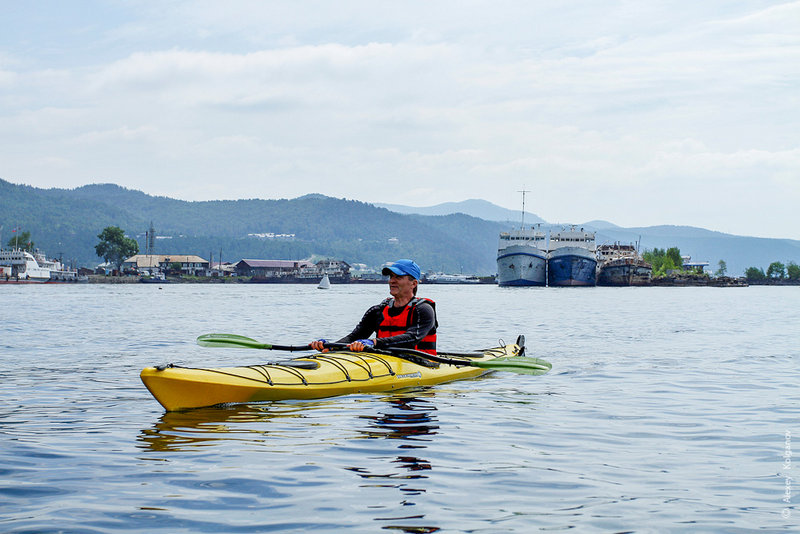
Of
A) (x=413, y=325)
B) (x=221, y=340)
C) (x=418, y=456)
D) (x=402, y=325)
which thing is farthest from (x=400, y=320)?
(x=418, y=456)

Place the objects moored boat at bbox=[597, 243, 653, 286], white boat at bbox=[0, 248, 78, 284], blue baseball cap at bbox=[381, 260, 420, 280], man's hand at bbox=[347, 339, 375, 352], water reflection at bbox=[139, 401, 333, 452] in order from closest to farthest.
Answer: water reflection at bbox=[139, 401, 333, 452], blue baseball cap at bbox=[381, 260, 420, 280], man's hand at bbox=[347, 339, 375, 352], moored boat at bbox=[597, 243, 653, 286], white boat at bbox=[0, 248, 78, 284]

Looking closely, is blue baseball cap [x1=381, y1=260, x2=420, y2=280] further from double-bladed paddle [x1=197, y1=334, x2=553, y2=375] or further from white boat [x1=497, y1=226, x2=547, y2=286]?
white boat [x1=497, y1=226, x2=547, y2=286]

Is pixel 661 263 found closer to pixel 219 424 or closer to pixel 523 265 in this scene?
pixel 523 265

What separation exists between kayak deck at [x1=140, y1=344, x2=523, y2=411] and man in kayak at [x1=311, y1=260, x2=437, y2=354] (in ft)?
1.01

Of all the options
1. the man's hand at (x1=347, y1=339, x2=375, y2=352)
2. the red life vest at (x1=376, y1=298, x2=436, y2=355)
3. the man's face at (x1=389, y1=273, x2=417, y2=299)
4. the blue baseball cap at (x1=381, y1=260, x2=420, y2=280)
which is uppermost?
the blue baseball cap at (x1=381, y1=260, x2=420, y2=280)

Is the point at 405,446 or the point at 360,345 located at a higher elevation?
the point at 360,345

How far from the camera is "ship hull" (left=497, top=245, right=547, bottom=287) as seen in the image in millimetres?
111750


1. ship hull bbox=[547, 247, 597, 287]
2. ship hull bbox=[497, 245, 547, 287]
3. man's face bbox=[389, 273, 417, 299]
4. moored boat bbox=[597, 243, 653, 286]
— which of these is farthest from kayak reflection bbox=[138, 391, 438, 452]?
moored boat bbox=[597, 243, 653, 286]

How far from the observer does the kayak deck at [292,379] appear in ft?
34.7

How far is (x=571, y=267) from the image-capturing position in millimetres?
109875

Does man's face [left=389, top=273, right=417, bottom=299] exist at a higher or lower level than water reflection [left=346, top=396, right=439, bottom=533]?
higher

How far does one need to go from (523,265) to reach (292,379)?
103 metres

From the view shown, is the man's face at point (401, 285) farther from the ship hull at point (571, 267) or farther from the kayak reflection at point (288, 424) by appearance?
the ship hull at point (571, 267)

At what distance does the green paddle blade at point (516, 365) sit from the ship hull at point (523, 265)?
9741 centimetres
